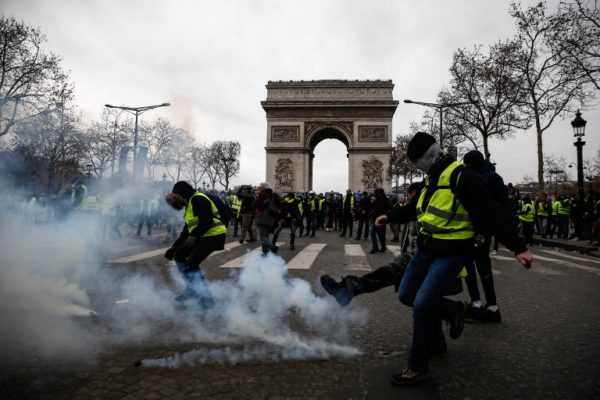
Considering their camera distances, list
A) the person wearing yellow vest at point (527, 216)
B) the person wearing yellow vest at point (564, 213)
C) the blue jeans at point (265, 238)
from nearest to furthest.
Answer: the blue jeans at point (265, 238)
the person wearing yellow vest at point (527, 216)
the person wearing yellow vest at point (564, 213)

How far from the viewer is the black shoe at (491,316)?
3846mm

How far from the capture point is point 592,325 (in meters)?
3.69

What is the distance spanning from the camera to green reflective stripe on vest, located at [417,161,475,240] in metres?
2.51

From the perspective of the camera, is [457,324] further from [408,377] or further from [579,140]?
[579,140]

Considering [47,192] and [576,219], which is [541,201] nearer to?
[576,219]

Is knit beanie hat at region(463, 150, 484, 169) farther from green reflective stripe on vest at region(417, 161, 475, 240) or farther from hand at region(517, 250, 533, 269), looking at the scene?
hand at region(517, 250, 533, 269)

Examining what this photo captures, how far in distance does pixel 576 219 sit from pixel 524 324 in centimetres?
1336

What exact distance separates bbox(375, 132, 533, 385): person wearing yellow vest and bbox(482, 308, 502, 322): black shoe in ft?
4.68

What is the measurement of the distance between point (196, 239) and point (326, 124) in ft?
119

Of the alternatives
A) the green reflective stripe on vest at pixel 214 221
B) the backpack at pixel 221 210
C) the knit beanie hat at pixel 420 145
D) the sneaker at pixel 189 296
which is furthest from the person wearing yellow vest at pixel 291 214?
the knit beanie hat at pixel 420 145

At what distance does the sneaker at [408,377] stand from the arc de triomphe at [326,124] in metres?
35.7

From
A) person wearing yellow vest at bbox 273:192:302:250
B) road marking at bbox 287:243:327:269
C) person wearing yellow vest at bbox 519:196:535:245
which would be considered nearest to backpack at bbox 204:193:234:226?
road marking at bbox 287:243:327:269

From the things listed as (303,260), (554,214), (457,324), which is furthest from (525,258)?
(554,214)

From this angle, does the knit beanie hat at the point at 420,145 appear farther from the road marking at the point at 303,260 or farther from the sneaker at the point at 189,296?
the road marking at the point at 303,260
